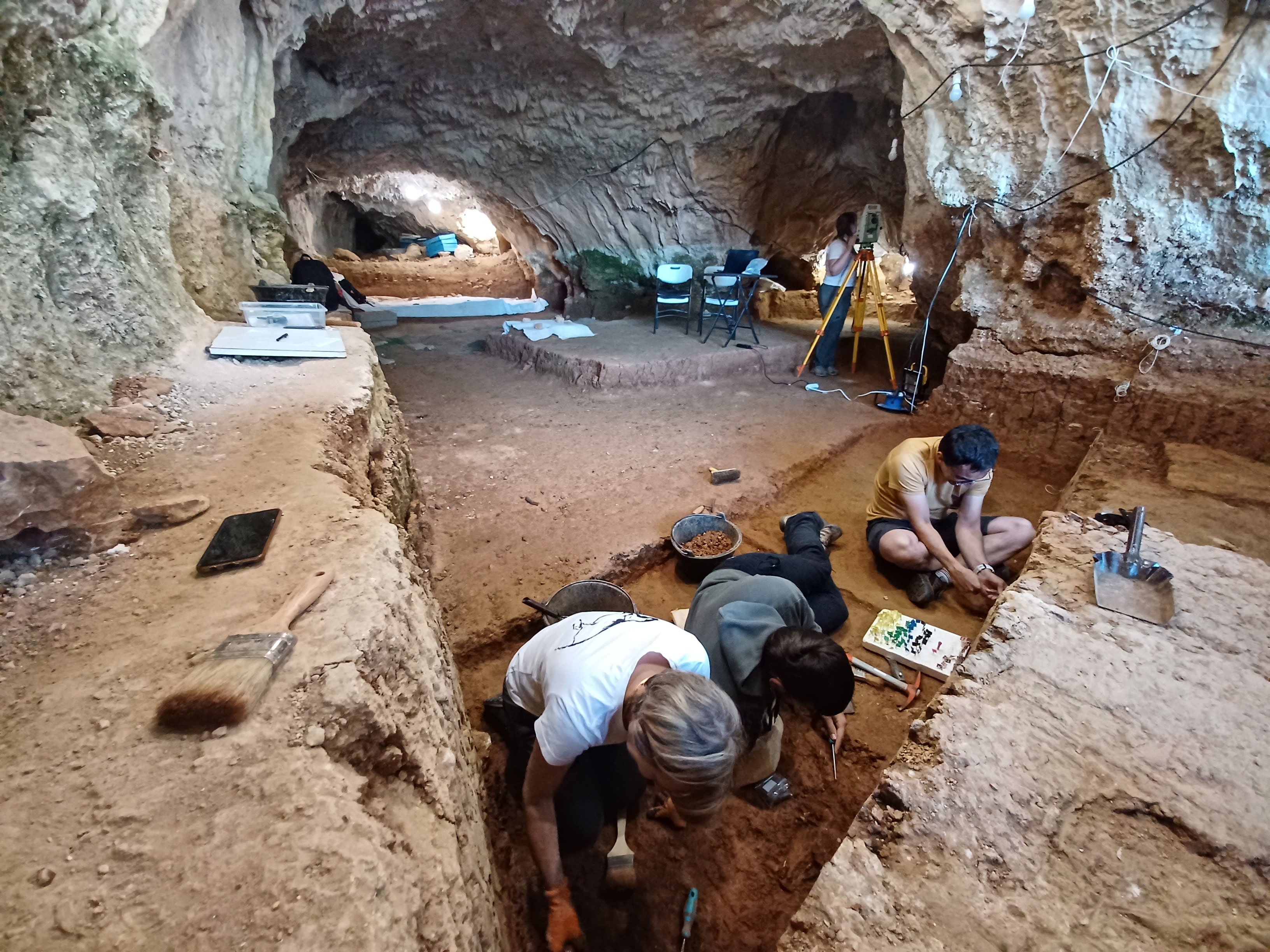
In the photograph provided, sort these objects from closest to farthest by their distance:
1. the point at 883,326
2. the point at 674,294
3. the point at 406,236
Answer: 1. the point at 883,326
2. the point at 674,294
3. the point at 406,236

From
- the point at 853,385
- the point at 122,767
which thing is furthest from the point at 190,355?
the point at 853,385

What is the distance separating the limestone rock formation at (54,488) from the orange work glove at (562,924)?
168 cm

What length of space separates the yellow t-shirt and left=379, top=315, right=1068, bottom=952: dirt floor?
0.40 metres

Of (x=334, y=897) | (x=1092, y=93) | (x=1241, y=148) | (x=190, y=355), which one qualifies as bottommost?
(x=334, y=897)

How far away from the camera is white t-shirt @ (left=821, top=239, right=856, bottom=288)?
6433mm

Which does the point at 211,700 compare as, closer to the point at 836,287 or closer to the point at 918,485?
the point at 918,485

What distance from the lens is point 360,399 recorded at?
2809 mm

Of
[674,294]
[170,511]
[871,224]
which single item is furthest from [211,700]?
[674,294]

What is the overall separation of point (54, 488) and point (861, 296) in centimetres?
663

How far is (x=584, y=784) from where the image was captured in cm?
207

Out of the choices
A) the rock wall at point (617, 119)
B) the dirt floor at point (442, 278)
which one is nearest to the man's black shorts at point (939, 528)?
the rock wall at point (617, 119)

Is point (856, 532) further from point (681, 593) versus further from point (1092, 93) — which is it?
point (1092, 93)

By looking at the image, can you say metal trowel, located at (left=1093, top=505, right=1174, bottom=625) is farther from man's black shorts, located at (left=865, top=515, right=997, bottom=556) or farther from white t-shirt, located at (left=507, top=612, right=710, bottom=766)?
white t-shirt, located at (left=507, top=612, right=710, bottom=766)

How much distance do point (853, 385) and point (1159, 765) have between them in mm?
5569
